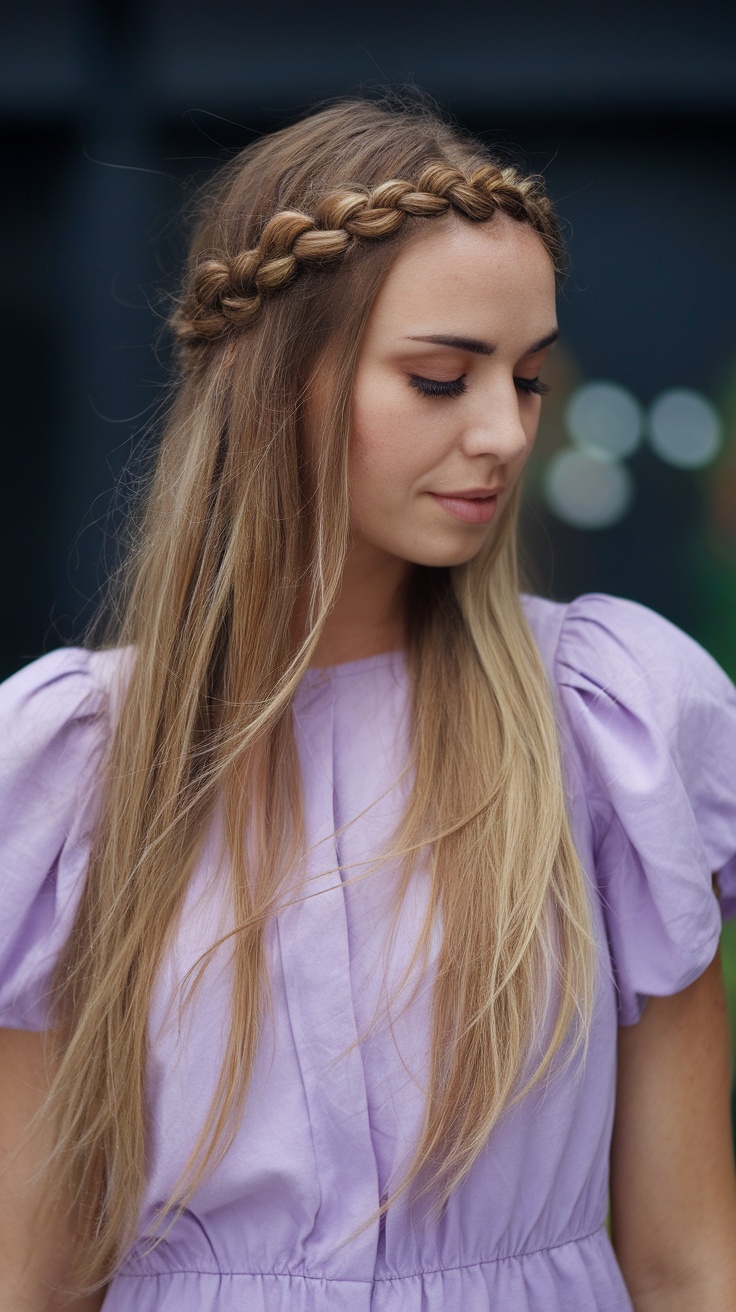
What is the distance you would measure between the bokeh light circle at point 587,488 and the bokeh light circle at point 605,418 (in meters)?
0.03

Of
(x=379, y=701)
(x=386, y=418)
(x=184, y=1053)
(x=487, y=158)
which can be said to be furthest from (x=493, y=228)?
(x=184, y=1053)

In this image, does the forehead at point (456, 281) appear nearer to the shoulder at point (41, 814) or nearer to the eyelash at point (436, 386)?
the eyelash at point (436, 386)

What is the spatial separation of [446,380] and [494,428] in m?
0.07

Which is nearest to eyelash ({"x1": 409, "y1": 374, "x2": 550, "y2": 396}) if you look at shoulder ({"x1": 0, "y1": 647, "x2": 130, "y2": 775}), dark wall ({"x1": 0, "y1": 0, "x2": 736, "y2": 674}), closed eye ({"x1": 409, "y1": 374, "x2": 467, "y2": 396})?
closed eye ({"x1": 409, "y1": 374, "x2": 467, "y2": 396})

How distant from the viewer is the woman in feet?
4.43

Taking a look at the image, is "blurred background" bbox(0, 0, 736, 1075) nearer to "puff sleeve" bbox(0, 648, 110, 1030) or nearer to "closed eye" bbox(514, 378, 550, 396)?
"puff sleeve" bbox(0, 648, 110, 1030)

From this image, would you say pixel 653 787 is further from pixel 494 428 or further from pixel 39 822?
pixel 39 822

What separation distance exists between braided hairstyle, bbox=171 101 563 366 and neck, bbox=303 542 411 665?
1.08 ft

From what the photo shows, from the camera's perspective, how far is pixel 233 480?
1459mm

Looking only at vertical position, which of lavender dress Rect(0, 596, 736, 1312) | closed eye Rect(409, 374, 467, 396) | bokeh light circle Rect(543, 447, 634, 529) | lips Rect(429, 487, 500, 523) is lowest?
lavender dress Rect(0, 596, 736, 1312)

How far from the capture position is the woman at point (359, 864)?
4.43 ft

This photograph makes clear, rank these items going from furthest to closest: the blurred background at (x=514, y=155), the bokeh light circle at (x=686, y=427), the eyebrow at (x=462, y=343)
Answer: the bokeh light circle at (x=686, y=427)
the blurred background at (x=514, y=155)
the eyebrow at (x=462, y=343)

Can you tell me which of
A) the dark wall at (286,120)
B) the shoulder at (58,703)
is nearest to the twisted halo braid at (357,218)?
the shoulder at (58,703)

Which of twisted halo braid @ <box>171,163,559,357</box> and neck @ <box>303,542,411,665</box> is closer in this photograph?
twisted halo braid @ <box>171,163,559,357</box>
